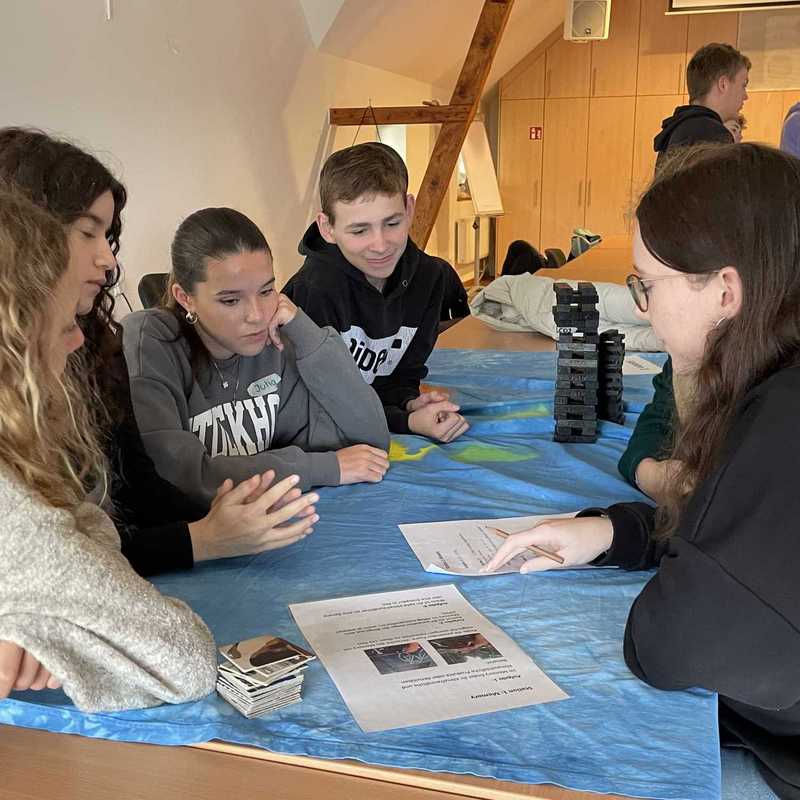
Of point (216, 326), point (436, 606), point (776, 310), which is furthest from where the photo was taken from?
point (216, 326)

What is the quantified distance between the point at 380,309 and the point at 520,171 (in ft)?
24.1

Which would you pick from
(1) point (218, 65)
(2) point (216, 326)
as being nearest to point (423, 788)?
(2) point (216, 326)

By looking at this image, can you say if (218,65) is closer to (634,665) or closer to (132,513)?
(132,513)

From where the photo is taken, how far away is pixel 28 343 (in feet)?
2.78

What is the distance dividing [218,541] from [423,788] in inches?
21.9

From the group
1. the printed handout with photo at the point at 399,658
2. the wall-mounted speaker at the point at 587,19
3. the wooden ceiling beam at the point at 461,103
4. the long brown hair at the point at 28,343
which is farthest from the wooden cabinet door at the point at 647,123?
the long brown hair at the point at 28,343

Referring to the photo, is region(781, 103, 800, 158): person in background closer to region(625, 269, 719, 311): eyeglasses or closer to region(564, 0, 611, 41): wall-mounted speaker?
region(625, 269, 719, 311): eyeglasses

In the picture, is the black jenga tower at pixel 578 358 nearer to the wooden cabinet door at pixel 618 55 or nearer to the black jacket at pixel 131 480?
the black jacket at pixel 131 480

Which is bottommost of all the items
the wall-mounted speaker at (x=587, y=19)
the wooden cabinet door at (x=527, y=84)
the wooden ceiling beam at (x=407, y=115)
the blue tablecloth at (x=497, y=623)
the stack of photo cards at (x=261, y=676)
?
the blue tablecloth at (x=497, y=623)

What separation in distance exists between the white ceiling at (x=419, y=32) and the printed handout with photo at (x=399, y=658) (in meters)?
5.06

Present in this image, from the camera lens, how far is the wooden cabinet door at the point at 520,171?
9.14 meters

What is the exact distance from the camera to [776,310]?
3.15 feet

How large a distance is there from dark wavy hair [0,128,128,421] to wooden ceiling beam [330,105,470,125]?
4650 mm

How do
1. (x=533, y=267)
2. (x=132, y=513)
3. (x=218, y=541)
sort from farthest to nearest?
1. (x=533, y=267)
2. (x=132, y=513)
3. (x=218, y=541)
